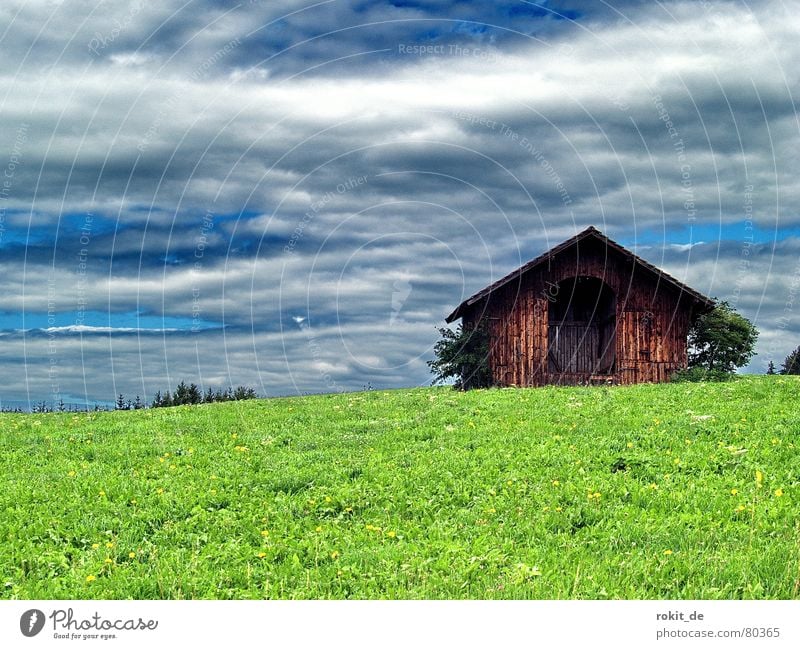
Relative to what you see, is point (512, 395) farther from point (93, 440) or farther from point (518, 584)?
point (518, 584)

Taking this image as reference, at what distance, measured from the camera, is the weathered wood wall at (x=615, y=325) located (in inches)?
1372

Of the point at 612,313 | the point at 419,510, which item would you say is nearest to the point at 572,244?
the point at 612,313

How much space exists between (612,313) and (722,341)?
16.3ft

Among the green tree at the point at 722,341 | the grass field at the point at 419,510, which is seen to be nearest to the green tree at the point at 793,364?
the green tree at the point at 722,341

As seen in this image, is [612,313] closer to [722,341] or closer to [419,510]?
[722,341]

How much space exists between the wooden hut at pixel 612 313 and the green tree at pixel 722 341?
55 cm

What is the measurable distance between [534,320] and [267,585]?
27.6m

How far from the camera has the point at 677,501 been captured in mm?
11133

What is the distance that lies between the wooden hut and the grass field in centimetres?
1616

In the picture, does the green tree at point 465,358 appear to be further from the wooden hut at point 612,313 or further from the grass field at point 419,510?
the grass field at point 419,510

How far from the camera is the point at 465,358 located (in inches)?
1356

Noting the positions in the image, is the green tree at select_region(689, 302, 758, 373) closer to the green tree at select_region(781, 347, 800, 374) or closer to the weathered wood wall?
the weathered wood wall
